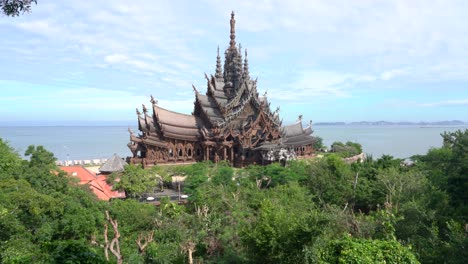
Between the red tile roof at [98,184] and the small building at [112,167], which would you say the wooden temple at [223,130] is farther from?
the red tile roof at [98,184]

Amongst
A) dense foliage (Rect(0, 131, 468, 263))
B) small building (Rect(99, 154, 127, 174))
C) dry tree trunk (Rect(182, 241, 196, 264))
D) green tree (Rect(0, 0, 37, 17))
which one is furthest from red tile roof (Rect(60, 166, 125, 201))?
green tree (Rect(0, 0, 37, 17))

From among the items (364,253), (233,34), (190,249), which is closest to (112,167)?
(190,249)

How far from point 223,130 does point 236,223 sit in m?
22.5

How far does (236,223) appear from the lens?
1842 centimetres

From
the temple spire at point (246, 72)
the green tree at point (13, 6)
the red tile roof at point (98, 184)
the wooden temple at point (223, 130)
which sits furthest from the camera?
the temple spire at point (246, 72)

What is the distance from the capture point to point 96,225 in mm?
17688

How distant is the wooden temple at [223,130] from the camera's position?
123 feet

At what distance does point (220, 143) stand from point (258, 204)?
749 inches

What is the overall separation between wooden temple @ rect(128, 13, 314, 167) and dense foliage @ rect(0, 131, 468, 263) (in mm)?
11404

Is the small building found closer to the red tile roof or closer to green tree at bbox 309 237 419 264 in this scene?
the red tile roof

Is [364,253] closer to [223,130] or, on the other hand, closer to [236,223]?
[236,223]

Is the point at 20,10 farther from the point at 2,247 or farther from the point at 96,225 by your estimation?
the point at 96,225

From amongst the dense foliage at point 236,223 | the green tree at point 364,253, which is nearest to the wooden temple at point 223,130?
the dense foliage at point 236,223

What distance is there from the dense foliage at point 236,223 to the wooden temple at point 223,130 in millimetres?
11404
